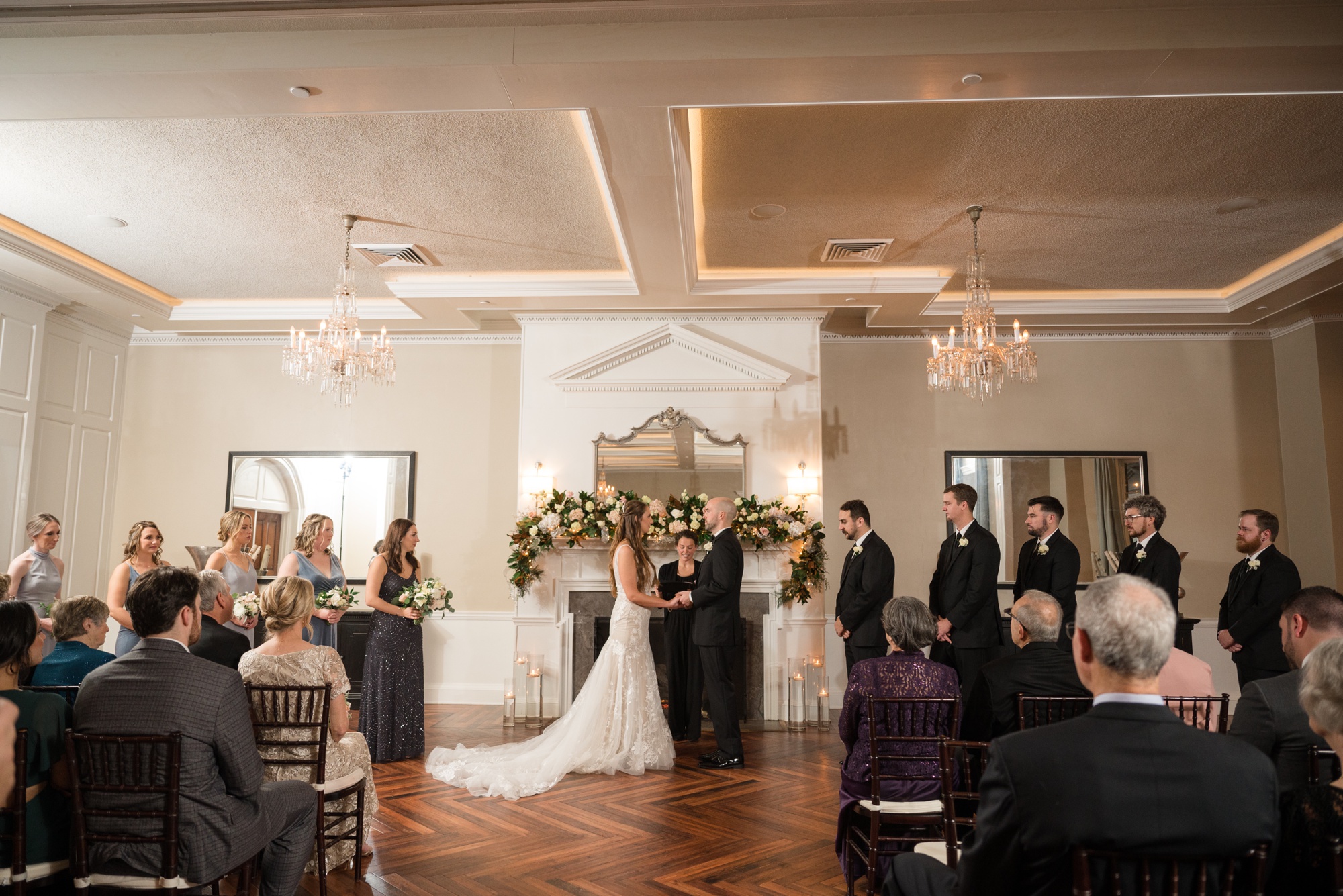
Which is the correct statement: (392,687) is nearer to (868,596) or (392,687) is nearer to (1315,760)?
(868,596)

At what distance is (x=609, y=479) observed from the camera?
7.83 m

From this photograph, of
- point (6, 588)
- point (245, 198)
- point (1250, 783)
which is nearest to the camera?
point (1250, 783)

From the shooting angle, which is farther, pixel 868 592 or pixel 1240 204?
pixel 868 592

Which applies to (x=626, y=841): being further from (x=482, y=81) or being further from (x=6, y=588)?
(x=482, y=81)

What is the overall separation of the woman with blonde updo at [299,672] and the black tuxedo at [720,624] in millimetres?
2518

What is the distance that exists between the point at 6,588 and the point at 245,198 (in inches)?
117

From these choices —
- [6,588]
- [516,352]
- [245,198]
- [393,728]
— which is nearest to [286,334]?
[516,352]

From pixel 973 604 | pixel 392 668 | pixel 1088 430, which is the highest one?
pixel 1088 430

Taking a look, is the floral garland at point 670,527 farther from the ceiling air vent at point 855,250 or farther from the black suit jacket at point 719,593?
the ceiling air vent at point 855,250

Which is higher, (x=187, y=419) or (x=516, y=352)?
(x=516, y=352)

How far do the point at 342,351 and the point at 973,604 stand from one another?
15.1ft

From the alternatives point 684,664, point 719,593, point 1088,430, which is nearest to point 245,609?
point 719,593

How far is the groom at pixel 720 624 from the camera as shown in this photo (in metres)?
5.71

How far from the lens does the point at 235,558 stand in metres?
5.82
